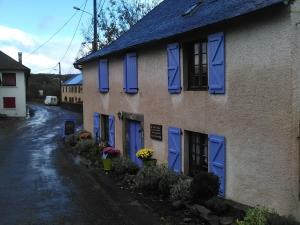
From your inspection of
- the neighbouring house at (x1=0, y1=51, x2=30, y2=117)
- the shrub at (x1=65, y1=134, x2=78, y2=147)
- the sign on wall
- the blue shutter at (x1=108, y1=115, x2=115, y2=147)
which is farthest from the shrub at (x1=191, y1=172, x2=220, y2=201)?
the neighbouring house at (x1=0, y1=51, x2=30, y2=117)

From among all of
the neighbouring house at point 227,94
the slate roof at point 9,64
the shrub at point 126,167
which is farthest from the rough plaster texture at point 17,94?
the shrub at point 126,167

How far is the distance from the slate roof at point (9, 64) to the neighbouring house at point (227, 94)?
33875 mm

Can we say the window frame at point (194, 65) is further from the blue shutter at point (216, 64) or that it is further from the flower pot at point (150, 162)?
the flower pot at point (150, 162)

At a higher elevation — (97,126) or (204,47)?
(204,47)

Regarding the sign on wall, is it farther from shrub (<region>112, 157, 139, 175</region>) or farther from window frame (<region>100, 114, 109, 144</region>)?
window frame (<region>100, 114, 109, 144</region>)

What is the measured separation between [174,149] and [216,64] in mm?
3349

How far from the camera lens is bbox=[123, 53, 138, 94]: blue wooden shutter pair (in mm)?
16672

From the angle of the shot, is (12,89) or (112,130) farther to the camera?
(12,89)

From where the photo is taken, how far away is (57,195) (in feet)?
44.1

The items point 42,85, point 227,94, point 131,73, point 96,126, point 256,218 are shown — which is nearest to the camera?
point 256,218

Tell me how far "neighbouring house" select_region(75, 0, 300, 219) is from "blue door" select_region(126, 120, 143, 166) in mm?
132

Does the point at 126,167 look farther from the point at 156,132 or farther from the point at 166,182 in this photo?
the point at 166,182

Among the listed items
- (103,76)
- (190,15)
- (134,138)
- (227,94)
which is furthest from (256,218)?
(103,76)

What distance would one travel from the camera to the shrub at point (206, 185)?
10.4 m
